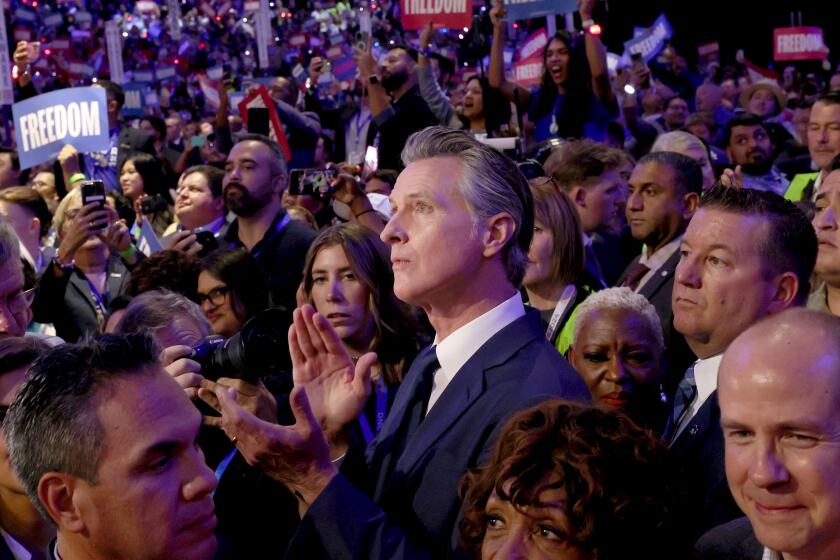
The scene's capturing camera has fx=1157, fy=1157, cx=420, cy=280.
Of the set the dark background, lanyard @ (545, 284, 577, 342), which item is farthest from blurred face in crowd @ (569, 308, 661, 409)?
the dark background

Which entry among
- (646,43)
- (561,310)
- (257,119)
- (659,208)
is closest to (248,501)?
(561,310)

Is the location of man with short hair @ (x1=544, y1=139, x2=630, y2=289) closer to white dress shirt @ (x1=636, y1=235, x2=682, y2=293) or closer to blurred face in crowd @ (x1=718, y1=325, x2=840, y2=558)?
white dress shirt @ (x1=636, y1=235, x2=682, y2=293)

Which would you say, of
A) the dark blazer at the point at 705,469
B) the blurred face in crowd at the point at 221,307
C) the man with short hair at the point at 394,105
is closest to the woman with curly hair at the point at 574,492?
the dark blazer at the point at 705,469

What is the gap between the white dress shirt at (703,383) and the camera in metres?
2.83

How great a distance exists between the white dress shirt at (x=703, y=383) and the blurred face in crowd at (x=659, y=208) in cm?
213

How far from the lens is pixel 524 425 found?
228 centimetres

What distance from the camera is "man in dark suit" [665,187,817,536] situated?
3.04 metres

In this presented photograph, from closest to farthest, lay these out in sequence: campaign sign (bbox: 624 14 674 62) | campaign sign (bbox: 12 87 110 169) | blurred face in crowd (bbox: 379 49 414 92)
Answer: campaign sign (bbox: 12 87 110 169) < blurred face in crowd (bbox: 379 49 414 92) < campaign sign (bbox: 624 14 674 62)

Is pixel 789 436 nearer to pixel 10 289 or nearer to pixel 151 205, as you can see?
pixel 10 289

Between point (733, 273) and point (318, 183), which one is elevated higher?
point (733, 273)

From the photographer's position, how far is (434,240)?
2.76 metres

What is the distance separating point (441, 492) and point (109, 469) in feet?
2.26

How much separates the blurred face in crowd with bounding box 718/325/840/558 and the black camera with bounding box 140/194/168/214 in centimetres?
604

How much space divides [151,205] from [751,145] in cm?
393
